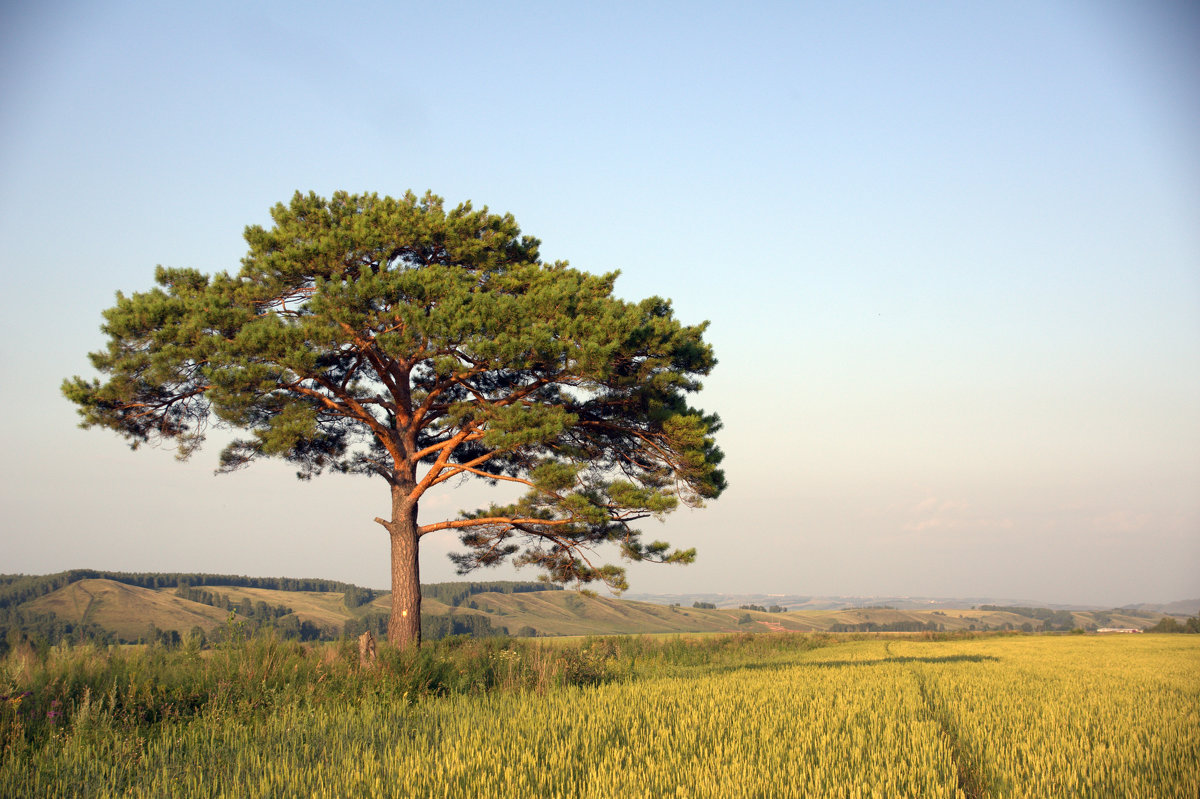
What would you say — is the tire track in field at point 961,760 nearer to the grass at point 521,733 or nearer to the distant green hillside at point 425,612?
the grass at point 521,733

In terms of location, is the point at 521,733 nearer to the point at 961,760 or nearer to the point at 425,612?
the point at 961,760

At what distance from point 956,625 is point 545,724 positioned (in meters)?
154

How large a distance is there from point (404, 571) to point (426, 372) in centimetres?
543

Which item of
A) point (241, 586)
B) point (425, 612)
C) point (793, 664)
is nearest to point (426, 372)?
point (793, 664)

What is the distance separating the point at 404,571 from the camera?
15633 millimetres

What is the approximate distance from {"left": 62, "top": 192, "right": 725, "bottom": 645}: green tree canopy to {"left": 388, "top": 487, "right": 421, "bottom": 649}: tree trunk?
50mm

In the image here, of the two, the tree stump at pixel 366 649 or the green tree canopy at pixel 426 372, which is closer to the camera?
the tree stump at pixel 366 649

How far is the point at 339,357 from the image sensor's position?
1605 centimetres

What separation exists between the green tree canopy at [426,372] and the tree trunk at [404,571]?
0.05 metres

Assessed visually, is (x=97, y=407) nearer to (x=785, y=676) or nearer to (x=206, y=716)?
Result: (x=206, y=716)

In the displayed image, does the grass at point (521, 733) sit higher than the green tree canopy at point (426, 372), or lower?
lower

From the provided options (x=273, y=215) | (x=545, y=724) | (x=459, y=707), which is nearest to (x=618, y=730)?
(x=545, y=724)

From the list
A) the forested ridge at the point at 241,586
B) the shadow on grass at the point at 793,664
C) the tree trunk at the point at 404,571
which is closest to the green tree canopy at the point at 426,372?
the tree trunk at the point at 404,571

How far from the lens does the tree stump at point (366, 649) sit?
10.4 meters
